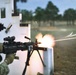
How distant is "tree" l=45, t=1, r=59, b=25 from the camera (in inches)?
165

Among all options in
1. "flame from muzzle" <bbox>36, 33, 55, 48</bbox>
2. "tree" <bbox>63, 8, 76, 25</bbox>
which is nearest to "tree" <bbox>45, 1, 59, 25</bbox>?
"tree" <bbox>63, 8, 76, 25</bbox>

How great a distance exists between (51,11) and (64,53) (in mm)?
718

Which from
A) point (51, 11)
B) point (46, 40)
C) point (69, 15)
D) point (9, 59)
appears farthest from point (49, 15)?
point (9, 59)

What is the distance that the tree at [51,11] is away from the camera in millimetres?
4195

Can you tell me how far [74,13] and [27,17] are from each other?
2.50 feet

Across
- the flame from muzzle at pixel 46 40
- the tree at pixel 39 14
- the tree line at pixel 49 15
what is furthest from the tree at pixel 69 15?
the flame from muzzle at pixel 46 40

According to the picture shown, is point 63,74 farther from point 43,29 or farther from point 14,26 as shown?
point 14,26

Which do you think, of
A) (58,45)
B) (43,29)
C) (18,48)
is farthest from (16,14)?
(18,48)

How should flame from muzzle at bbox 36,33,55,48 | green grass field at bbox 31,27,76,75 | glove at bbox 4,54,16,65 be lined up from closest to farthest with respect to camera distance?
glove at bbox 4,54,16,65, flame from muzzle at bbox 36,33,55,48, green grass field at bbox 31,27,76,75

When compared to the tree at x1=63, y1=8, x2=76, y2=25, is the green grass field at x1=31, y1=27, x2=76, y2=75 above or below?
below

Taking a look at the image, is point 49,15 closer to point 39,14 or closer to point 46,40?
point 39,14

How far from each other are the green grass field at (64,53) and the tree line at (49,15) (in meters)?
0.19

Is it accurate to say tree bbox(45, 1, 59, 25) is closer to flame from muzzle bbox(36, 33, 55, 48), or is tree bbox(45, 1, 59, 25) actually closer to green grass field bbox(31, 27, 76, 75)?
green grass field bbox(31, 27, 76, 75)

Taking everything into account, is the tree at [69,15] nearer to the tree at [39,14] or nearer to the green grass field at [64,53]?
the green grass field at [64,53]
